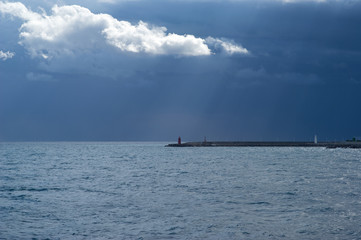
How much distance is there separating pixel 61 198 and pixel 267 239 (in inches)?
745

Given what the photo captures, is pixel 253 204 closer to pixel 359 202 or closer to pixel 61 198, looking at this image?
pixel 359 202

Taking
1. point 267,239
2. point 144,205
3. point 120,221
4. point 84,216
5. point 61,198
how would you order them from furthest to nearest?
1. point 61,198
2. point 144,205
3. point 84,216
4. point 120,221
5. point 267,239

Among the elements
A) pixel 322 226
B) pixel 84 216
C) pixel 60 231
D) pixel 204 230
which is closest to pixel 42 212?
pixel 84 216

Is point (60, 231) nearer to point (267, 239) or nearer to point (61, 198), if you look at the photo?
point (267, 239)

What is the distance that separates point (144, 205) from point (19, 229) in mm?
9294

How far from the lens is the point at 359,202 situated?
28.8 meters

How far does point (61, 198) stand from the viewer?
31578 millimetres

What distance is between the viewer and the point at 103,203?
28.5 metres

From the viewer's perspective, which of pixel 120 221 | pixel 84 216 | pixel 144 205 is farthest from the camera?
pixel 144 205

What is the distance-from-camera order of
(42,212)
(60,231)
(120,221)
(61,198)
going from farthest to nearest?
(61,198) → (42,212) → (120,221) → (60,231)

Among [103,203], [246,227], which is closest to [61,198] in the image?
[103,203]

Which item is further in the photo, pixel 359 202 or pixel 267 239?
pixel 359 202

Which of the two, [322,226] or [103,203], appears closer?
[322,226]

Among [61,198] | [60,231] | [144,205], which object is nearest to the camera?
[60,231]
